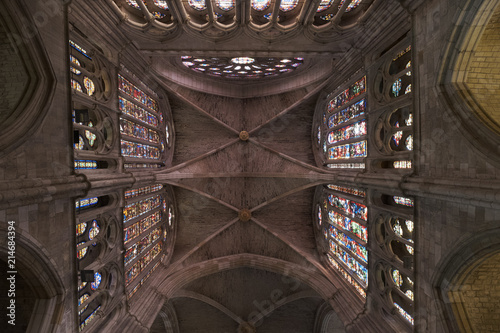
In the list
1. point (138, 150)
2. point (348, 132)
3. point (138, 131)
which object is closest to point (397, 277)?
point (348, 132)

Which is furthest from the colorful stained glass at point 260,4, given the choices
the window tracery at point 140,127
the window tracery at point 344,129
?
the window tracery at point 140,127

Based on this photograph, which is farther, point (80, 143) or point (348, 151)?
point (348, 151)

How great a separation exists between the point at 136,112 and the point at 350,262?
29.6ft

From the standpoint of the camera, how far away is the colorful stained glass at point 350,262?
28.8ft

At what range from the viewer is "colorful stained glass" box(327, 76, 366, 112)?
852 centimetres

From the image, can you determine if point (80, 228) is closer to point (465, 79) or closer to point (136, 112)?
point (136, 112)

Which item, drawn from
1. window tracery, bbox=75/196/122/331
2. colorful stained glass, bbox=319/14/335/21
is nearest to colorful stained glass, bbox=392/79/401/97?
colorful stained glass, bbox=319/14/335/21

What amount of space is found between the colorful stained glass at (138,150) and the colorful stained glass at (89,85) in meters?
1.87

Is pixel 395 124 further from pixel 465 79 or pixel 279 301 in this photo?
pixel 279 301

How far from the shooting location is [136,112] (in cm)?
984

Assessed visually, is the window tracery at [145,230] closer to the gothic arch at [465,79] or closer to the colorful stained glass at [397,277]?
the colorful stained glass at [397,277]

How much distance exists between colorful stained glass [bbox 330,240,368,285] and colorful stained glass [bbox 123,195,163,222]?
7242 mm

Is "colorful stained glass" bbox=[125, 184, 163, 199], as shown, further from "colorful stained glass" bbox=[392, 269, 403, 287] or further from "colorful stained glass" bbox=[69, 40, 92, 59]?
"colorful stained glass" bbox=[392, 269, 403, 287]

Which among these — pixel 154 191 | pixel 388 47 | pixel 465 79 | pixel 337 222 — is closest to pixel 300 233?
pixel 337 222
